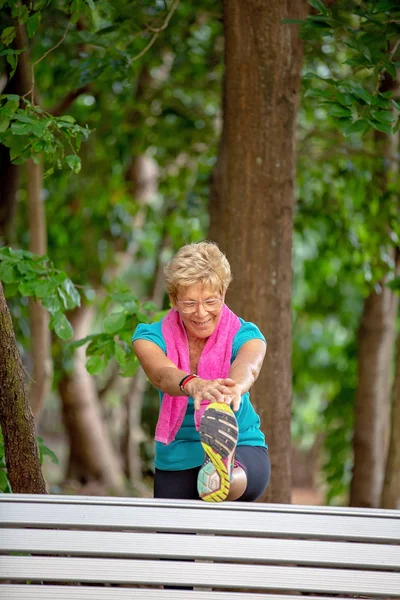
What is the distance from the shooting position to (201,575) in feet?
7.75

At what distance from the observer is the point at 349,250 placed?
6871mm

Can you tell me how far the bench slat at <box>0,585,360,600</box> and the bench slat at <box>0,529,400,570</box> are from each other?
112mm

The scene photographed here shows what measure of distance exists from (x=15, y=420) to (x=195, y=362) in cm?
72

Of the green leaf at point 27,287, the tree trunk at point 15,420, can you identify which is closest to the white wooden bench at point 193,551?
the tree trunk at point 15,420

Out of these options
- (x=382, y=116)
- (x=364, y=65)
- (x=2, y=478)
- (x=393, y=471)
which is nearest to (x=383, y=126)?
(x=382, y=116)

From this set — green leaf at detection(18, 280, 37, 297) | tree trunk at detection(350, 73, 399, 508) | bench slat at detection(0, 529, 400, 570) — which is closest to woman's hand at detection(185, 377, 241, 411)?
bench slat at detection(0, 529, 400, 570)

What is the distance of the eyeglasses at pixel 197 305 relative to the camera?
3.13 m

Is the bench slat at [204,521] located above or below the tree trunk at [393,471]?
above

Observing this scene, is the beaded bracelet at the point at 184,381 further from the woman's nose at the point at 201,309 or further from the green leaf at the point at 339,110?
the green leaf at the point at 339,110

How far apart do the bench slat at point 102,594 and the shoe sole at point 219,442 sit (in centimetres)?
44

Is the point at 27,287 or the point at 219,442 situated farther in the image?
the point at 27,287

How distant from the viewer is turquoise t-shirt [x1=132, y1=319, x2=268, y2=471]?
10.5 ft

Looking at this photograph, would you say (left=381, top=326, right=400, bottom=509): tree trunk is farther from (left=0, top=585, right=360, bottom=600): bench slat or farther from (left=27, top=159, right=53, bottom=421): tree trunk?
(left=0, top=585, right=360, bottom=600): bench slat

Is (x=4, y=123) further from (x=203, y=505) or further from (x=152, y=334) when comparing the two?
(x=203, y=505)
